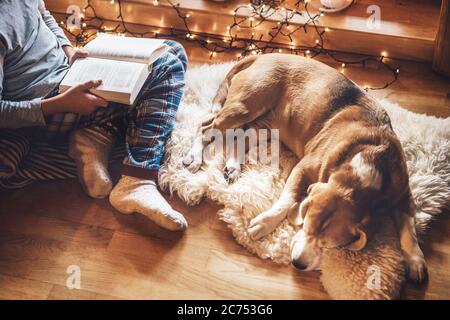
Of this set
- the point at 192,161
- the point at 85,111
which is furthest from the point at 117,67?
the point at 192,161

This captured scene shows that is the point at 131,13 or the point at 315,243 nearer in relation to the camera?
the point at 315,243

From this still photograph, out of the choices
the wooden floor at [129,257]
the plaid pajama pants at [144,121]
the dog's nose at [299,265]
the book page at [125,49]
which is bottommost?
the wooden floor at [129,257]

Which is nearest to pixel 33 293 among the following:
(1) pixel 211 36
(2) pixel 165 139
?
(2) pixel 165 139

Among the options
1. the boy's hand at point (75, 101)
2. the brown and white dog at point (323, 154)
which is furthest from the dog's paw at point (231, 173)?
the boy's hand at point (75, 101)

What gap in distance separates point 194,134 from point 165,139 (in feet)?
0.41

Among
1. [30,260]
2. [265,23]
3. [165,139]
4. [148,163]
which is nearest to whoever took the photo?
[30,260]

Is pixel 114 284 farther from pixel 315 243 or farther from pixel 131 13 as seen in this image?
pixel 131 13

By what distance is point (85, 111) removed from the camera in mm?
1423

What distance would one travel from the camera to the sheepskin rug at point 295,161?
4.25 feet

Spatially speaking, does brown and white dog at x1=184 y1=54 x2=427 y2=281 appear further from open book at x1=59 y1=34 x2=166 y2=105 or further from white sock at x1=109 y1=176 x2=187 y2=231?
open book at x1=59 y1=34 x2=166 y2=105

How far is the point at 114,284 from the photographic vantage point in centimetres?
133

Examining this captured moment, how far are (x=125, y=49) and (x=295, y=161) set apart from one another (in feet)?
2.41

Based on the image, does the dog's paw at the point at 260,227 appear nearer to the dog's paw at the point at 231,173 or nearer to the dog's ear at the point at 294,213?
the dog's ear at the point at 294,213

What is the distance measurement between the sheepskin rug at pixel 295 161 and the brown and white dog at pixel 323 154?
0.04m
